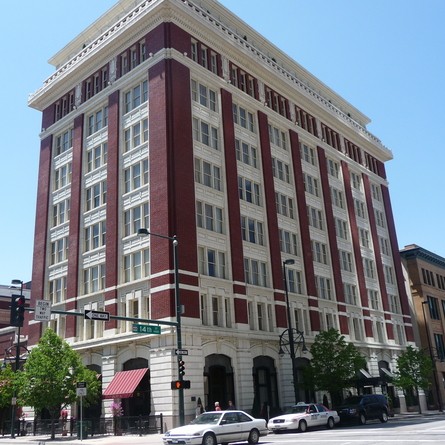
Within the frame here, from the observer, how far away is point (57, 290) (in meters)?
47.9

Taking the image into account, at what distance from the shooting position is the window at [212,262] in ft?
132

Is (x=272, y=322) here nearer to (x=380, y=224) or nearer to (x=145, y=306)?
(x=145, y=306)

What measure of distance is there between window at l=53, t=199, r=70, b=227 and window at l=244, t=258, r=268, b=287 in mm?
17457

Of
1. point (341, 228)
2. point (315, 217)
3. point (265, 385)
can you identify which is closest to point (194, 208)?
point (265, 385)

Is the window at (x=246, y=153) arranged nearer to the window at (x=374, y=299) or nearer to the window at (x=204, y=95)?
the window at (x=204, y=95)

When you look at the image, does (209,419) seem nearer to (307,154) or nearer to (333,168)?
(307,154)

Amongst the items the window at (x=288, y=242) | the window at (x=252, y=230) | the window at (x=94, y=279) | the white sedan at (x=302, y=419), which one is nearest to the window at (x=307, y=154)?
the window at (x=288, y=242)

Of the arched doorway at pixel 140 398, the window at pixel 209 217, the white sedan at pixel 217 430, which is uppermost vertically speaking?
the window at pixel 209 217

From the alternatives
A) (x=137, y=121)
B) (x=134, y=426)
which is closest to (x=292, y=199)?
(x=137, y=121)

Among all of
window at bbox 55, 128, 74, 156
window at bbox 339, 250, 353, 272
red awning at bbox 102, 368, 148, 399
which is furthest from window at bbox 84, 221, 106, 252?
window at bbox 339, 250, 353, 272

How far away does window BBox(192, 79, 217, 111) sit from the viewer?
45531mm

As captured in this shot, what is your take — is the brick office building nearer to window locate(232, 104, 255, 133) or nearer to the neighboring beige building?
window locate(232, 104, 255, 133)

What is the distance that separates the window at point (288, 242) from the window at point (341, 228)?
29.7 ft

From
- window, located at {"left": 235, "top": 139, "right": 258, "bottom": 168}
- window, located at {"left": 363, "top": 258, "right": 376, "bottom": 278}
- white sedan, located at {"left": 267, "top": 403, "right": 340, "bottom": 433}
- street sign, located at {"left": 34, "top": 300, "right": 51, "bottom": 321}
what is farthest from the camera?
window, located at {"left": 363, "top": 258, "right": 376, "bottom": 278}
